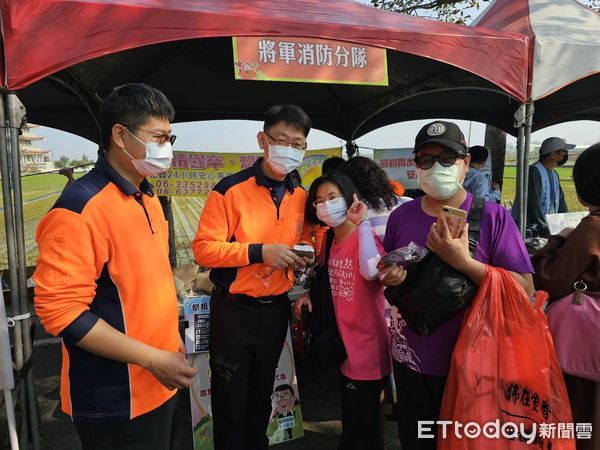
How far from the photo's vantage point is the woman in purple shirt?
157 cm

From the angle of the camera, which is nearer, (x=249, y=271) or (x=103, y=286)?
(x=103, y=286)

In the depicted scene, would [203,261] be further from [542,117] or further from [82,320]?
[542,117]

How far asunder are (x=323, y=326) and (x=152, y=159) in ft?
4.18

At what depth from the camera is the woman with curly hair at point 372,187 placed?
99.3 inches

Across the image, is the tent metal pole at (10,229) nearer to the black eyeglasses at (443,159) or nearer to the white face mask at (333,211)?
the white face mask at (333,211)

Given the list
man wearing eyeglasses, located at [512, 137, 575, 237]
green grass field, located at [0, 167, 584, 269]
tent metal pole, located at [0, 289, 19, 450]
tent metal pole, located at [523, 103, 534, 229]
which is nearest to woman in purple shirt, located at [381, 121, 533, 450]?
tent metal pole, located at [523, 103, 534, 229]

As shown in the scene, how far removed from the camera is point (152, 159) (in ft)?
4.46

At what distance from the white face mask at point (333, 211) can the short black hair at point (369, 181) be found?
508 millimetres

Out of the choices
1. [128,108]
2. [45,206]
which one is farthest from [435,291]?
[45,206]

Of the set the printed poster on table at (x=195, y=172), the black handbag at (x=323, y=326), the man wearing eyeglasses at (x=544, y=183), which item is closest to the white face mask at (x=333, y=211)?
the black handbag at (x=323, y=326)

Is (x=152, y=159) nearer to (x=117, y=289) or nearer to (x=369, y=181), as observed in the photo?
(x=117, y=289)

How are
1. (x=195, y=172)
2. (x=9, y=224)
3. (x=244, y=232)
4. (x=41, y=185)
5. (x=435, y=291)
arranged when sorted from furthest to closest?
1. (x=41, y=185)
2. (x=195, y=172)
3. (x=244, y=232)
4. (x=9, y=224)
5. (x=435, y=291)

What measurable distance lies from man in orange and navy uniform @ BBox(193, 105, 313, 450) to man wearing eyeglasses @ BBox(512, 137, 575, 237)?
10.7 feet

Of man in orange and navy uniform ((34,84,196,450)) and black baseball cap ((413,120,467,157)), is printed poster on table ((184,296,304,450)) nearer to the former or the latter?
man in orange and navy uniform ((34,84,196,450))
